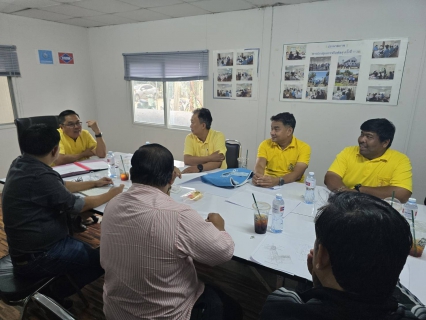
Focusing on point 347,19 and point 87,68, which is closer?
point 347,19

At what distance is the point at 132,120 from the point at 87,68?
51.1 inches

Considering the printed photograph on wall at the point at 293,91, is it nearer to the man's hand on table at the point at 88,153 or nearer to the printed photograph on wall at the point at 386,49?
the printed photograph on wall at the point at 386,49

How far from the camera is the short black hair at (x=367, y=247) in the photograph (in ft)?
2.01

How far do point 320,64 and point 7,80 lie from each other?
14.5ft

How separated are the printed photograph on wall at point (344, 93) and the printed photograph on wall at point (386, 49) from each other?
1.34ft

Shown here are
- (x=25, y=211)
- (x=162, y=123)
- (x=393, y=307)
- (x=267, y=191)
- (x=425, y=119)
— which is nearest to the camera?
(x=393, y=307)

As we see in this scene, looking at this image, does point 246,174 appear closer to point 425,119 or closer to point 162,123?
point 425,119

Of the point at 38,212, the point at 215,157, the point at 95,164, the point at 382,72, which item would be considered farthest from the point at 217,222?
the point at 382,72

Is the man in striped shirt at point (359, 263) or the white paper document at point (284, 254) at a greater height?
the man in striped shirt at point (359, 263)

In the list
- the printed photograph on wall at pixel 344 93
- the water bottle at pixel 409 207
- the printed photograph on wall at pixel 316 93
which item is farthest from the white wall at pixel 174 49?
the water bottle at pixel 409 207

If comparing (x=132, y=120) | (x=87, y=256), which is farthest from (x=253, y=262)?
(x=132, y=120)

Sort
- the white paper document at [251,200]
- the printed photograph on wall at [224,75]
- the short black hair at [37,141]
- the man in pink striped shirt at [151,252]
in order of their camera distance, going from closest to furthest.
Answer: the man in pink striped shirt at [151,252], the short black hair at [37,141], the white paper document at [251,200], the printed photograph on wall at [224,75]

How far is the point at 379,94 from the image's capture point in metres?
3.07

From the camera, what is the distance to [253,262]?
1.24 m
